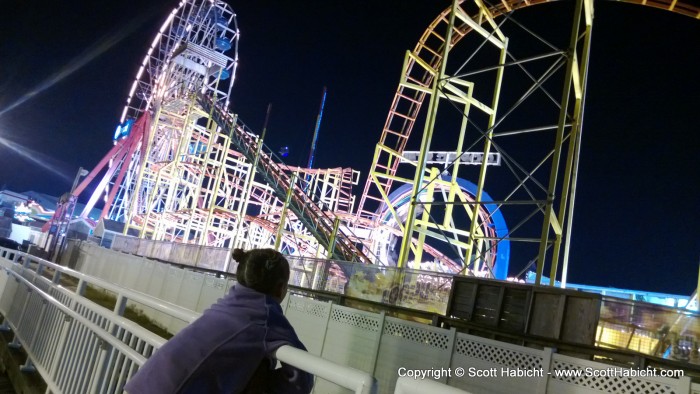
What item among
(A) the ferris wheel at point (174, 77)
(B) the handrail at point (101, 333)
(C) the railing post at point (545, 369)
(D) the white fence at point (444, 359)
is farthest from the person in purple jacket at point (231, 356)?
(A) the ferris wheel at point (174, 77)

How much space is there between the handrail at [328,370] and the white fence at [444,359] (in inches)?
86.1

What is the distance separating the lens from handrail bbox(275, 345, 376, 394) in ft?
4.42

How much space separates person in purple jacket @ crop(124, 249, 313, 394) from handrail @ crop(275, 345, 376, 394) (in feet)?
0.24

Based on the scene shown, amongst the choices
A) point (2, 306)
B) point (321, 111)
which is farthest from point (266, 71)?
point (2, 306)

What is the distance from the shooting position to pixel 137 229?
93.7 ft

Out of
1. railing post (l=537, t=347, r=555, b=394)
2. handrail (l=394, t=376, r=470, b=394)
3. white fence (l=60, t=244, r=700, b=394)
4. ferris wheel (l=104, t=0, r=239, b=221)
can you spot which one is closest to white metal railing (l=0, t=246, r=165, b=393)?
handrail (l=394, t=376, r=470, b=394)

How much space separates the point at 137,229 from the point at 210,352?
29.4 m

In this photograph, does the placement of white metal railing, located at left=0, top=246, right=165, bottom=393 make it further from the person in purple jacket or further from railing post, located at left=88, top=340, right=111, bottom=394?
the person in purple jacket

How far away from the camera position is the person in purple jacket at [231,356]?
174 cm

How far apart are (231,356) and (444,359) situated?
4.00 meters

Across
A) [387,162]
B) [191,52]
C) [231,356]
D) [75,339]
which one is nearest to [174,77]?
[191,52]

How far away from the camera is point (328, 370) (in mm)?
1496

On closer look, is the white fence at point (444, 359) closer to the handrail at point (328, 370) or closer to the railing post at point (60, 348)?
the handrail at point (328, 370)

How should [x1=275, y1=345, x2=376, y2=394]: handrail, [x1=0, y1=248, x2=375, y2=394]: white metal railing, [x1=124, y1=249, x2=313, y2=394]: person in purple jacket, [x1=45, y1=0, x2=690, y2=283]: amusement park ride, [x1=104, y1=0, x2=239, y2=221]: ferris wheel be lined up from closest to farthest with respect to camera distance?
[x1=275, y1=345, x2=376, y2=394]: handrail
[x1=0, y1=248, x2=375, y2=394]: white metal railing
[x1=124, y1=249, x2=313, y2=394]: person in purple jacket
[x1=45, y1=0, x2=690, y2=283]: amusement park ride
[x1=104, y1=0, x2=239, y2=221]: ferris wheel
